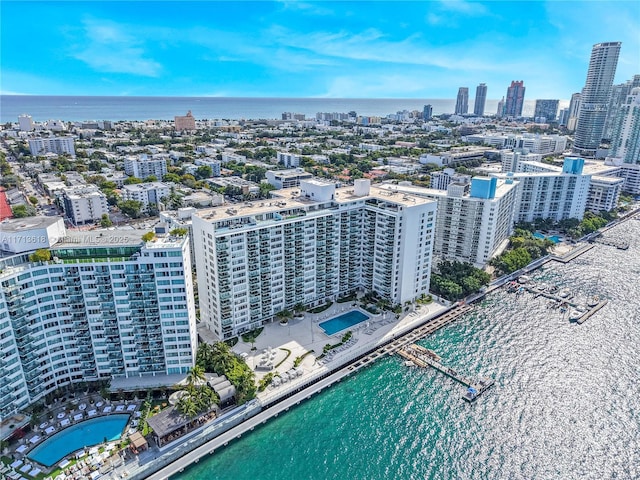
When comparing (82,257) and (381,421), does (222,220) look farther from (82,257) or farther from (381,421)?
(381,421)

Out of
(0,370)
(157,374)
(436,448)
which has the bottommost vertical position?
(436,448)

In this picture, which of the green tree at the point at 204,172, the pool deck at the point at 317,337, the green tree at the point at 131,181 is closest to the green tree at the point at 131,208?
the green tree at the point at 131,181

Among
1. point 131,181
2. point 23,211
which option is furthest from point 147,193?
point 23,211

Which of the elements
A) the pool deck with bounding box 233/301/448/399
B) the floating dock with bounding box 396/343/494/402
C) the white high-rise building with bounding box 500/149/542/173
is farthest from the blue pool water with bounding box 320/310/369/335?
the white high-rise building with bounding box 500/149/542/173

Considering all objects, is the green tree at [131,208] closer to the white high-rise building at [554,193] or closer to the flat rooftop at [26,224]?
the flat rooftop at [26,224]

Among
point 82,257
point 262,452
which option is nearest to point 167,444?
point 262,452

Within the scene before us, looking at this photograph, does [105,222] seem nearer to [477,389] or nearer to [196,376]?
[196,376]
